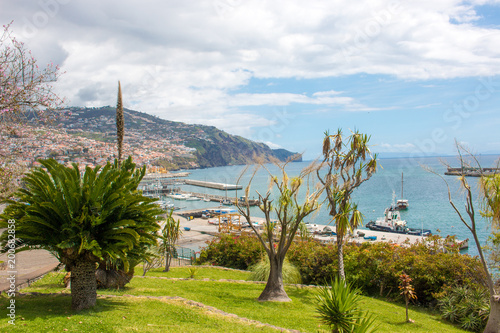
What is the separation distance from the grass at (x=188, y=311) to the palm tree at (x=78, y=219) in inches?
35.6

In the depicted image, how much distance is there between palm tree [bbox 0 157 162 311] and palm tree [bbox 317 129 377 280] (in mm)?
7466

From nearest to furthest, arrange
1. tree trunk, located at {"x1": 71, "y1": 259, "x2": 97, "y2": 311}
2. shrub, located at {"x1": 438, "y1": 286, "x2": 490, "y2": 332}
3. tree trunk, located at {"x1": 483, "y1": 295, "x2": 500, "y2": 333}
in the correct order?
tree trunk, located at {"x1": 71, "y1": 259, "x2": 97, "y2": 311} < tree trunk, located at {"x1": 483, "y1": 295, "x2": 500, "y2": 333} < shrub, located at {"x1": 438, "y1": 286, "x2": 490, "y2": 332}

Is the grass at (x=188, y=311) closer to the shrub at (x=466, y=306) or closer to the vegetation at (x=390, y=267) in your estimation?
the shrub at (x=466, y=306)

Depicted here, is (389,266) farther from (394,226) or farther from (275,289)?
(394,226)

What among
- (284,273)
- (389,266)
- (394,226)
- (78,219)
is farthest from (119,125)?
(394,226)

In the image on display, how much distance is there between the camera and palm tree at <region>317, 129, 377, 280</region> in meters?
12.9

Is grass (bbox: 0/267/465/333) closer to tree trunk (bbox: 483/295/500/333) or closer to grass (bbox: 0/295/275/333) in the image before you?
grass (bbox: 0/295/275/333)

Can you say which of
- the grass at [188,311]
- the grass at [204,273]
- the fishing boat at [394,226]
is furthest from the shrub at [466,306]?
the fishing boat at [394,226]

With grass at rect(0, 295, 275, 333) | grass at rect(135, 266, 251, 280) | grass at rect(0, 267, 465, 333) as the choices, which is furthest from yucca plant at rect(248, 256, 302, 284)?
grass at rect(0, 295, 275, 333)

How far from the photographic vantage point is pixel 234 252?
66.7 feet

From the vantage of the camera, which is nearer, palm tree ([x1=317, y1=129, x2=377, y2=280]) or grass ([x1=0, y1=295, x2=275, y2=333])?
grass ([x1=0, y1=295, x2=275, y2=333])

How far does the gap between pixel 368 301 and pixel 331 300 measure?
7090mm

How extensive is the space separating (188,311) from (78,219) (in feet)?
11.6

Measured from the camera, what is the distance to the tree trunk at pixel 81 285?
8141 millimetres
